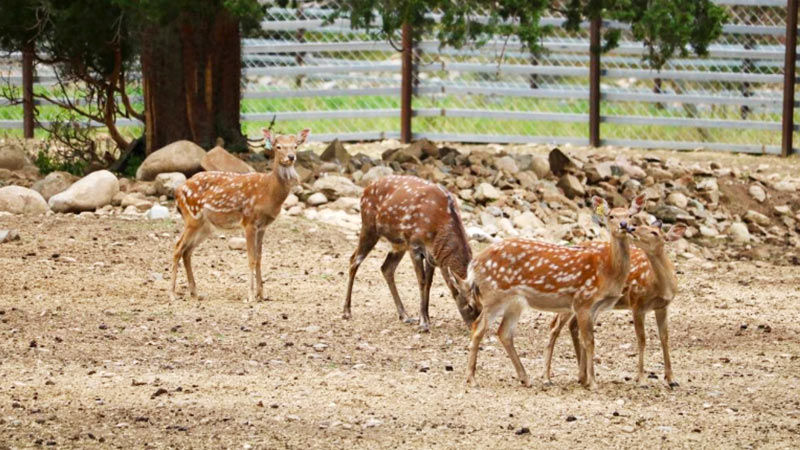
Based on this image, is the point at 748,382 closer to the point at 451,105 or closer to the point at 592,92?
the point at 592,92

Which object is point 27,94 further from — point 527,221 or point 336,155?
point 527,221

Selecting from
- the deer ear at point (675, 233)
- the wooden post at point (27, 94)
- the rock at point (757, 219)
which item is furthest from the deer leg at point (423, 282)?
the wooden post at point (27, 94)

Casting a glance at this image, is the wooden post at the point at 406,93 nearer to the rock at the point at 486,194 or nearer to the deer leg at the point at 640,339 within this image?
the rock at the point at 486,194

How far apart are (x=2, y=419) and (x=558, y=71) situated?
13663 mm

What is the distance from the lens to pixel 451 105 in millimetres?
21594

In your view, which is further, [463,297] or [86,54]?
[86,54]

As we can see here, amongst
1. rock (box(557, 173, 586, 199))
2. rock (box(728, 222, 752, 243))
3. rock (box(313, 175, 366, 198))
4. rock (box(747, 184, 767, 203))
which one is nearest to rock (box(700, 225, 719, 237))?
rock (box(728, 222, 752, 243))

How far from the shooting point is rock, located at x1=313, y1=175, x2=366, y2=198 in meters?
15.1

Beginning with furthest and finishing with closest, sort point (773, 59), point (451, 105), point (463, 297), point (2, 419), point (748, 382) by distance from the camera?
point (451, 105) < point (773, 59) < point (463, 297) < point (748, 382) < point (2, 419)

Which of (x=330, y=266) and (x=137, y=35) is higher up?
(x=137, y=35)

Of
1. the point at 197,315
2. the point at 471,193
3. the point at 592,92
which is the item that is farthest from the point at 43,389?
the point at 592,92

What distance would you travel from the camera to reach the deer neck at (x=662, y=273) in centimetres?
872

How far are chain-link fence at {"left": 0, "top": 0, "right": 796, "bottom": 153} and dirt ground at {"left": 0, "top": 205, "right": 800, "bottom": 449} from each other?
6.62 meters

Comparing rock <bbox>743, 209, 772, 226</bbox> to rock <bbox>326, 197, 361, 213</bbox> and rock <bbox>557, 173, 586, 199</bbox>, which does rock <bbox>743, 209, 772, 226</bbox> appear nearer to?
rock <bbox>557, 173, 586, 199</bbox>
